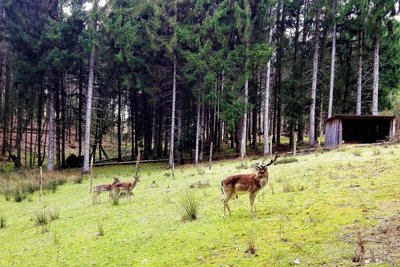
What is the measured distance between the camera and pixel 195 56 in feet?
102

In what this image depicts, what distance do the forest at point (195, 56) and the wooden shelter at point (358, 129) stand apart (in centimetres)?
137

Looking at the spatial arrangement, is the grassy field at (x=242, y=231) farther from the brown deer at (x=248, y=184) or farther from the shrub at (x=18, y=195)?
the shrub at (x=18, y=195)

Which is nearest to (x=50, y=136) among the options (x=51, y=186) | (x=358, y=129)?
(x=51, y=186)

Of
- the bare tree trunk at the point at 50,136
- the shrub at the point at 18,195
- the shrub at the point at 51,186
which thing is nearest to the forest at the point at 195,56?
the bare tree trunk at the point at 50,136

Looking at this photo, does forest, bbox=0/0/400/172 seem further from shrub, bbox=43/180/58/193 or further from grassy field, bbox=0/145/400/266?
grassy field, bbox=0/145/400/266

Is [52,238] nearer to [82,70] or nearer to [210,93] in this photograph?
[210,93]

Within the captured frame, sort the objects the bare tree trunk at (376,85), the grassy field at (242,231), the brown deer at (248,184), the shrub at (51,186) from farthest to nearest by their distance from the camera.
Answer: the bare tree trunk at (376,85)
the shrub at (51,186)
the brown deer at (248,184)
the grassy field at (242,231)

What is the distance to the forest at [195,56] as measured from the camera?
1225 inches

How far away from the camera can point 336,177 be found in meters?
12.6

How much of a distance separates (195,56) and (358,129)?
1475 centimetres

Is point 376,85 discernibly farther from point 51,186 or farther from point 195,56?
point 51,186

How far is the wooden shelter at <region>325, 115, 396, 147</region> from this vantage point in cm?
2833

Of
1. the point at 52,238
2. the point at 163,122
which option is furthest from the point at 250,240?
the point at 163,122

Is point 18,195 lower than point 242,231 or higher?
lower
